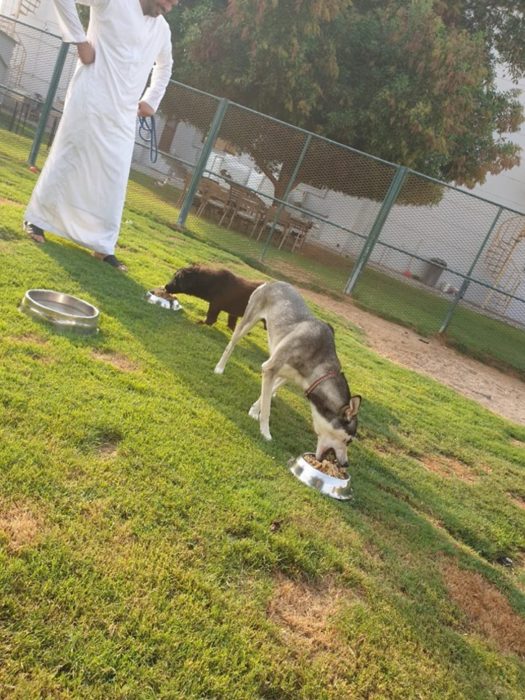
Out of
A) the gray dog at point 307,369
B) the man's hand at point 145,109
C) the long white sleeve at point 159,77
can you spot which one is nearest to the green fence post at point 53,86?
the long white sleeve at point 159,77

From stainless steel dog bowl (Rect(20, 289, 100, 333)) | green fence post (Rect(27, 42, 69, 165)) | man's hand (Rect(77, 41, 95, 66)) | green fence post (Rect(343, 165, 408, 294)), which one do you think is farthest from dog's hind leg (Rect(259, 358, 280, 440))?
green fence post (Rect(27, 42, 69, 165))

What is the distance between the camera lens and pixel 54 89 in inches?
496

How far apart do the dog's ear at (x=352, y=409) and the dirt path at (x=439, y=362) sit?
5395 millimetres

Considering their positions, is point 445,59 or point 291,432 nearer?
point 291,432

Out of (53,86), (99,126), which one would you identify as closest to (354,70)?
(53,86)

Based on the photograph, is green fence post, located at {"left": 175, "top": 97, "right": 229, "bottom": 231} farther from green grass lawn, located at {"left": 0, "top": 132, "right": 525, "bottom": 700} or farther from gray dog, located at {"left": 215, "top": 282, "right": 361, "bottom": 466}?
gray dog, located at {"left": 215, "top": 282, "right": 361, "bottom": 466}

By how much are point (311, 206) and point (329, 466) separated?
23.0 m

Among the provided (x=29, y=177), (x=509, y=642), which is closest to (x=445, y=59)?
(x=29, y=177)

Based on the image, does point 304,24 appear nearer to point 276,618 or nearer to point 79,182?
point 79,182

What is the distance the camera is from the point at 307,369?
4508 mm

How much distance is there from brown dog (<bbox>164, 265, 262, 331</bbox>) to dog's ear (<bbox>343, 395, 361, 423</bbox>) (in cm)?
245

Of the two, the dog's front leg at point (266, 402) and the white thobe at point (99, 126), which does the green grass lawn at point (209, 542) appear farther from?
the white thobe at point (99, 126)

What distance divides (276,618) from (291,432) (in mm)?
2214

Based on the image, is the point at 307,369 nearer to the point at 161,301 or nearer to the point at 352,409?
the point at 352,409
